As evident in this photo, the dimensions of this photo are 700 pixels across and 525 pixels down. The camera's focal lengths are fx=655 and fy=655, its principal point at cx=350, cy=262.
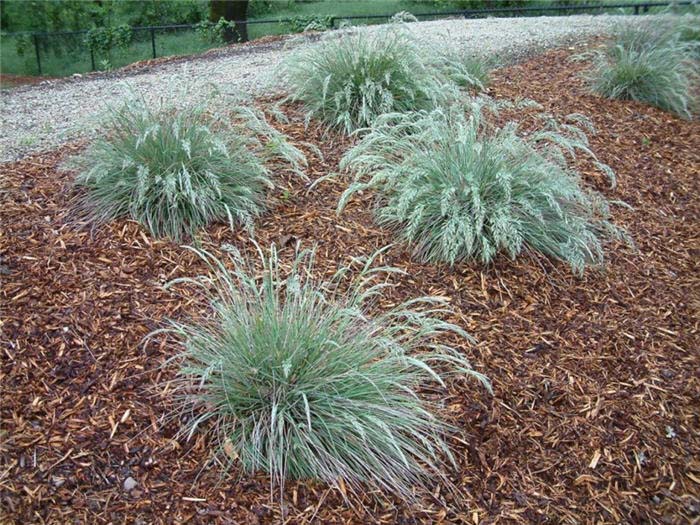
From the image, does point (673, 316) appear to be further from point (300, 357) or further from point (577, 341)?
point (300, 357)

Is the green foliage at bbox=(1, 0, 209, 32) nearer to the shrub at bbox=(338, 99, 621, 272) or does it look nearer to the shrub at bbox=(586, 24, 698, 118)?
the shrub at bbox=(586, 24, 698, 118)

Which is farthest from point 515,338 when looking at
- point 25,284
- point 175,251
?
point 25,284

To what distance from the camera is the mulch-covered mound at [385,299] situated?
7.85ft

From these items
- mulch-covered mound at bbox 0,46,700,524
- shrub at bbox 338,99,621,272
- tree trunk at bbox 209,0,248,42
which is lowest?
mulch-covered mound at bbox 0,46,700,524

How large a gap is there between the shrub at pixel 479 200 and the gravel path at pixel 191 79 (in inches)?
62.3

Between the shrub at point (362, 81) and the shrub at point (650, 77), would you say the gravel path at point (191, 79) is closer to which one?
the shrub at point (362, 81)

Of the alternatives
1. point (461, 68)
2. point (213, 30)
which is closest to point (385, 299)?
point (461, 68)

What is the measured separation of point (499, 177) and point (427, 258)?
584 mm

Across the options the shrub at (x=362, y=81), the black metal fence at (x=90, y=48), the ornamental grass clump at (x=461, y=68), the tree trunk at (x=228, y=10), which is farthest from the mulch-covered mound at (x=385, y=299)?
the tree trunk at (x=228, y=10)

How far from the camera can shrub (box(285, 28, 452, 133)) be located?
4.72 m

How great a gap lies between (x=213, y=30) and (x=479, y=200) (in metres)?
7.50

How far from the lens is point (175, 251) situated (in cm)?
345

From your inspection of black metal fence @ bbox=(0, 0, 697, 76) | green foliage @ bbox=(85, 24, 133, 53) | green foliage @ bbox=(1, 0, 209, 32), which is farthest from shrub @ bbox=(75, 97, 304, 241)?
green foliage @ bbox=(1, 0, 209, 32)

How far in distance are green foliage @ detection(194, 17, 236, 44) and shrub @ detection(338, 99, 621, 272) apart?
644 cm
